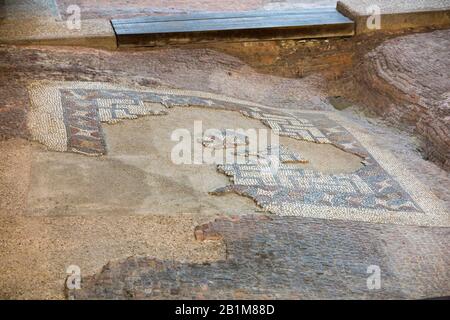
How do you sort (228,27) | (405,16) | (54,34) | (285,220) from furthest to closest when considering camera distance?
(405,16), (228,27), (54,34), (285,220)

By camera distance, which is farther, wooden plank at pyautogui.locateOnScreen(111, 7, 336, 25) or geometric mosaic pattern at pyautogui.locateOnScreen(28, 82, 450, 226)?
wooden plank at pyautogui.locateOnScreen(111, 7, 336, 25)

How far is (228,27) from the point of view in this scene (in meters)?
6.82

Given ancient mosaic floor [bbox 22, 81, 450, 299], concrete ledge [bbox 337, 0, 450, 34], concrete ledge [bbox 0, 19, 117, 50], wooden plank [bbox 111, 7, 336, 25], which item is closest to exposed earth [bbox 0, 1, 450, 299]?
ancient mosaic floor [bbox 22, 81, 450, 299]

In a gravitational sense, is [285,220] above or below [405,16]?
below

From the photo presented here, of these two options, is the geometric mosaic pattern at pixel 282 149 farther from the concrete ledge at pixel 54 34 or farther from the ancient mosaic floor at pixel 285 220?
the concrete ledge at pixel 54 34

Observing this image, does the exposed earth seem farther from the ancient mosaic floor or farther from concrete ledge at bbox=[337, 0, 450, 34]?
concrete ledge at bbox=[337, 0, 450, 34]

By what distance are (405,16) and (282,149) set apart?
9.73 feet

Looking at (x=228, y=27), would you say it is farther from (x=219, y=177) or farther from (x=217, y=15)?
(x=219, y=177)

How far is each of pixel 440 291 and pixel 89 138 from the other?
7.80 ft

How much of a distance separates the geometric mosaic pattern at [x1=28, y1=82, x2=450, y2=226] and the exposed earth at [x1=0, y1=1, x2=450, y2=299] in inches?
0.5

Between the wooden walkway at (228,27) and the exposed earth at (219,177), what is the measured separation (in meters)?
0.14

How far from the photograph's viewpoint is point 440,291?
333 centimetres

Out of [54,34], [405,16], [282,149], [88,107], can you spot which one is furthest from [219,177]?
[405,16]

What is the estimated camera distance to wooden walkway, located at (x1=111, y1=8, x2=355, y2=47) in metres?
6.63
